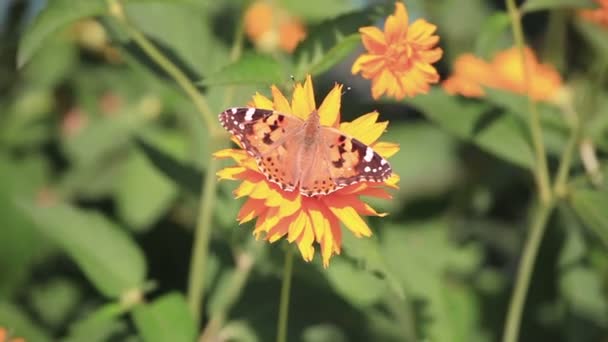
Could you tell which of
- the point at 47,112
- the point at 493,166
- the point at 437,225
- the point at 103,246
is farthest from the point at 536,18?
the point at 103,246

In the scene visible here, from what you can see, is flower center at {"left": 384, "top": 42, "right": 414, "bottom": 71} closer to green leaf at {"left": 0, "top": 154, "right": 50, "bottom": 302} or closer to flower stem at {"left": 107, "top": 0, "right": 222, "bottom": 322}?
flower stem at {"left": 107, "top": 0, "right": 222, "bottom": 322}

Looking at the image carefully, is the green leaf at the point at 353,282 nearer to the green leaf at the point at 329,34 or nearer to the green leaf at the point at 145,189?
the green leaf at the point at 329,34

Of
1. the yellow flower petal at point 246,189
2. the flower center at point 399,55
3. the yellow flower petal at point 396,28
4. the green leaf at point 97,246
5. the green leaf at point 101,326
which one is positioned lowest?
the green leaf at point 101,326

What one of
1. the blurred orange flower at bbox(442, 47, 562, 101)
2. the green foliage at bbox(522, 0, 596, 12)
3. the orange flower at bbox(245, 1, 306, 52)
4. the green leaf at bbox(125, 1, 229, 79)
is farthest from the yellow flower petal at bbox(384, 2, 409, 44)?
the orange flower at bbox(245, 1, 306, 52)

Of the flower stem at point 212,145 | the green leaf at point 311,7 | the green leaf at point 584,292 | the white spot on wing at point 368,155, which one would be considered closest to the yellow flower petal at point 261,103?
the white spot on wing at point 368,155

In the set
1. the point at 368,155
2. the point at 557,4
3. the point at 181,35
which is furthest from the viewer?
the point at 181,35

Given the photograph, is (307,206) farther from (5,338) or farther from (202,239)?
(5,338)

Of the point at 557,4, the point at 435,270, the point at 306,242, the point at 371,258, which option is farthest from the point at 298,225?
the point at 435,270
